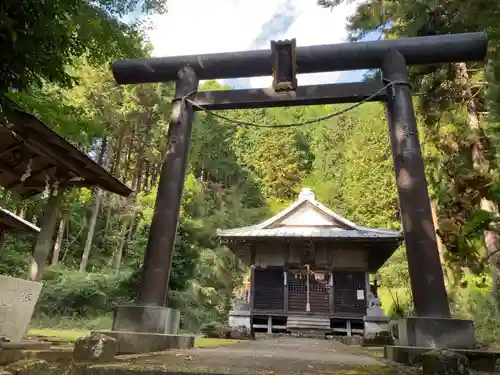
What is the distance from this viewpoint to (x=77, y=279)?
1859 cm

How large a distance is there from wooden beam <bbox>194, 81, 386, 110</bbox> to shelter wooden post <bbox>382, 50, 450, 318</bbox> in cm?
37

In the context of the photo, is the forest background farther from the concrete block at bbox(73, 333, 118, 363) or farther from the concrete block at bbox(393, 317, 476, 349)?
the concrete block at bbox(73, 333, 118, 363)

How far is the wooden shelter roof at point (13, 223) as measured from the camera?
Answer: 10.2m

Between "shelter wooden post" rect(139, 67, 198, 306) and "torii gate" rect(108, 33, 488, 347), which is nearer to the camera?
"torii gate" rect(108, 33, 488, 347)

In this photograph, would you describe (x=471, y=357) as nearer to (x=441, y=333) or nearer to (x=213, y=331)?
(x=441, y=333)

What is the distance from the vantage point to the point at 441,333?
4914mm

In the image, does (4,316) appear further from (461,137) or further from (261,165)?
(261,165)

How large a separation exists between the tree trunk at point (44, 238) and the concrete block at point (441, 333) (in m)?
6.10

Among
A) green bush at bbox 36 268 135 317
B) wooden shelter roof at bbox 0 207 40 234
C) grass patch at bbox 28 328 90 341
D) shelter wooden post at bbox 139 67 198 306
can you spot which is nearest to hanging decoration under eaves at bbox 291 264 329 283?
green bush at bbox 36 268 135 317

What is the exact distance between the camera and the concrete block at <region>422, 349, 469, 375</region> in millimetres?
2738

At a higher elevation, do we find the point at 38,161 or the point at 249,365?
the point at 38,161

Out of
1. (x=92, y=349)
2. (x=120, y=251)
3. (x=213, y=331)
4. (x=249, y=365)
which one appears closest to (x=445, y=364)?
(x=249, y=365)

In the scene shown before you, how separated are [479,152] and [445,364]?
1007 cm

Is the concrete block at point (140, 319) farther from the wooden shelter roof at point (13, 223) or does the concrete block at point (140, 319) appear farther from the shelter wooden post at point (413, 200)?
the wooden shelter roof at point (13, 223)
